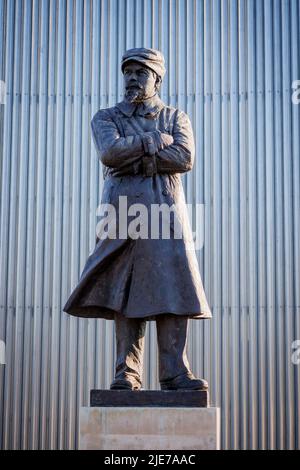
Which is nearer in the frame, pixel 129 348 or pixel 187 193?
pixel 129 348

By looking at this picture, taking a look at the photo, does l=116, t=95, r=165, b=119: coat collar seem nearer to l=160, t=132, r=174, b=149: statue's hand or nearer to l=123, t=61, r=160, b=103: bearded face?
l=123, t=61, r=160, b=103: bearded face

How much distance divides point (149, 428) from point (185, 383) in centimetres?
48

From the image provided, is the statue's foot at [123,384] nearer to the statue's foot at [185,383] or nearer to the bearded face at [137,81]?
the statue's foot at [185,383]

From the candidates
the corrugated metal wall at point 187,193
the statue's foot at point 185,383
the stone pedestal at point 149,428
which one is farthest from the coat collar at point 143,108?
the corrugated metal wall at point 187,193

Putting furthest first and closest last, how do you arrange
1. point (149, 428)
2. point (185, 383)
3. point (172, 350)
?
point (172, 350), point (185, 383), point (149, 428)

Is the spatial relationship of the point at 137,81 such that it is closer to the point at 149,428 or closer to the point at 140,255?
the point at 140,255

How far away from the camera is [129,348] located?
8336mm

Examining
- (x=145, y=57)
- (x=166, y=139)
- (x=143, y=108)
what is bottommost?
(x=166, y=139)

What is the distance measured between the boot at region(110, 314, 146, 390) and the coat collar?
1.55m

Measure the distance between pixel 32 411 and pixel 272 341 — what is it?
2.91 metres

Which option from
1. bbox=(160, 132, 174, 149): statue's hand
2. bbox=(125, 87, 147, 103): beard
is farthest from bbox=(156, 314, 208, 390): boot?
bbox=(125, 87, 147, 103): beard

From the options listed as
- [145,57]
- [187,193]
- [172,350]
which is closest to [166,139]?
[145,57]

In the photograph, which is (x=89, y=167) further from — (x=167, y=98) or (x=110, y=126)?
(x=110, y=126)

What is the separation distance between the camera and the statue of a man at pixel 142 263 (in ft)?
27.0
